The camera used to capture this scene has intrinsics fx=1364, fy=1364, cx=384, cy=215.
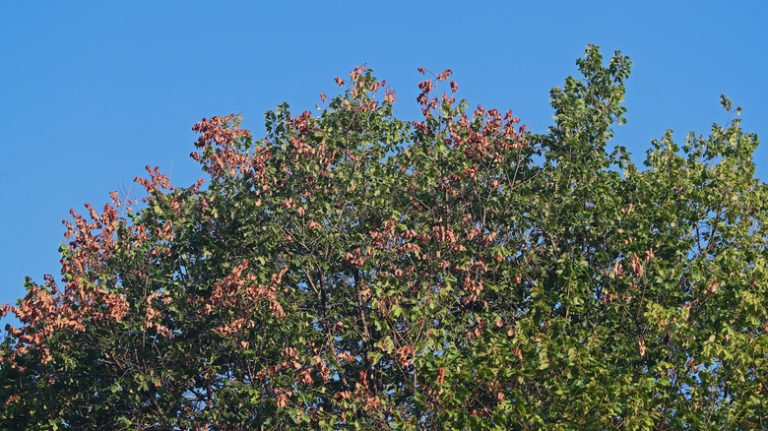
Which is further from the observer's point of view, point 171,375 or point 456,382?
point 171,375

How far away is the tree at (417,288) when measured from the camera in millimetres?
28094

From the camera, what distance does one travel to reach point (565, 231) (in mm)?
31188

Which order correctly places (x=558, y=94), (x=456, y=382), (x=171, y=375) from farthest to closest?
(x=558, y=94) → (x=171, y=375) → (x=456, y=382)

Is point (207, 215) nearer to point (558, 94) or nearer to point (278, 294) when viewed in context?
point (278, 294)

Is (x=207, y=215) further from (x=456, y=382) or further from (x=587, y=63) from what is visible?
(x=587, y=63)

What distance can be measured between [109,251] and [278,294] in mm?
4471

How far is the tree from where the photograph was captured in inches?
1106

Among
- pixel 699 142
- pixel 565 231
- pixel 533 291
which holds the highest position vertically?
pixel 699 142

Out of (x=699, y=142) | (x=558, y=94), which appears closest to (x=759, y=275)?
(x=699, y=142)

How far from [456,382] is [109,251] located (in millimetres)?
8923

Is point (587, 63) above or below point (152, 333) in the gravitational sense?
above

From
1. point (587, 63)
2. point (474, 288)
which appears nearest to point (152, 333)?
point (474, 288)

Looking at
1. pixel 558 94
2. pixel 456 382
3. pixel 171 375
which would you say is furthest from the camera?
pixel 558 94

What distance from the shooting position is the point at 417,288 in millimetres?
29969
